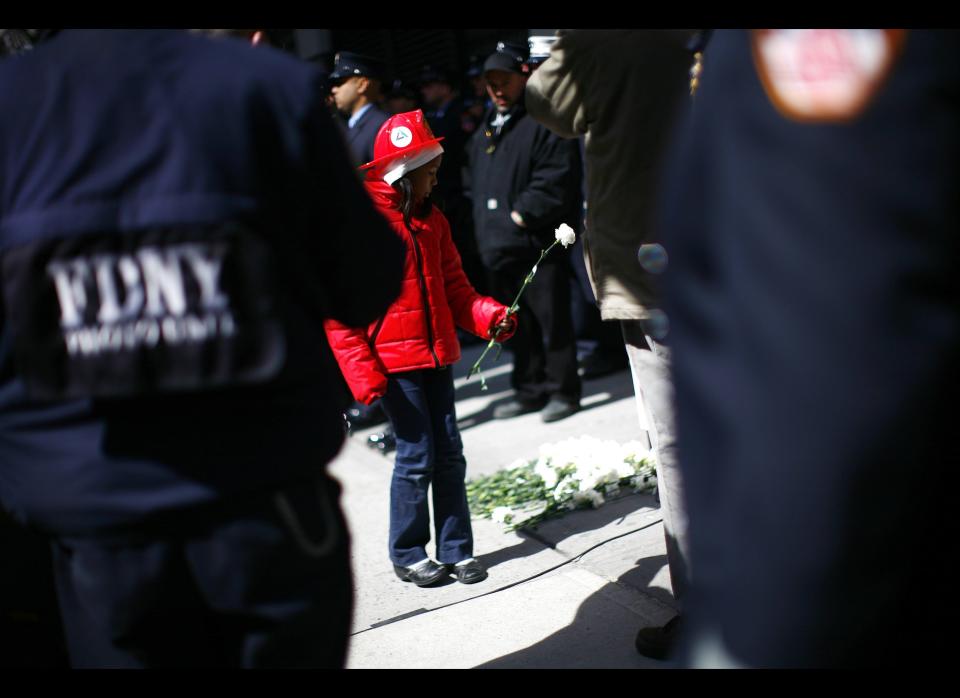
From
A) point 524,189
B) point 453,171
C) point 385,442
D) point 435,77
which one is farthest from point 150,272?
point 435,77

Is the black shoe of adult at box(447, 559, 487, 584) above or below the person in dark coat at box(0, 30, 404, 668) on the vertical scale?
below

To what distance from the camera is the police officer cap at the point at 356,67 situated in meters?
5.81

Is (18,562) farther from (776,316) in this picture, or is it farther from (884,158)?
(884,158)

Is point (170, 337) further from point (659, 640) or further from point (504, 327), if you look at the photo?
point (504, 327)

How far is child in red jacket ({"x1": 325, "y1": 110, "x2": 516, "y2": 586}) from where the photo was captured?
3.55 m

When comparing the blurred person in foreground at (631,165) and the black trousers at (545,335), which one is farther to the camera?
the black trousers at (545,335)

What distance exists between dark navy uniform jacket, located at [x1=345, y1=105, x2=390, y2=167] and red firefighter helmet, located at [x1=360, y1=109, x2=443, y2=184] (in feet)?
5.55

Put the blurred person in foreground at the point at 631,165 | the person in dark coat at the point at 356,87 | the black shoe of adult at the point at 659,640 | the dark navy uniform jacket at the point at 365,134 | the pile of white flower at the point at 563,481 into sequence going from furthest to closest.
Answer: the person in dark coat at the point at 356,87 < the dark navy uniform jacket at the point at 365,134 < the pile of white flower at the point at 563,481 < the black shoe of adult at the point at 659,640 < the blurred person in foreground at the point at 631,165

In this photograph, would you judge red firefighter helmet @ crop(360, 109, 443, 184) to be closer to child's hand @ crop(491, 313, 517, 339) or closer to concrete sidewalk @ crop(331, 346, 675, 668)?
child's hand @ crop(491, 313, 517, 339)

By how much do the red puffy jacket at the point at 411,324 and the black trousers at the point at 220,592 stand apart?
1.73 metres

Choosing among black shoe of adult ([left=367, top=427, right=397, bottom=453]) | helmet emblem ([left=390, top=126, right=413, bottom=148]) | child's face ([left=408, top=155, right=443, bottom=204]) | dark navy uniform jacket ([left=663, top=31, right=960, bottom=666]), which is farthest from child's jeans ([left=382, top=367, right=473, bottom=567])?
dark navy uniform jacket ([left=663, top=31, right=960, bottom=666])

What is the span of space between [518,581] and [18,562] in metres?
2.15

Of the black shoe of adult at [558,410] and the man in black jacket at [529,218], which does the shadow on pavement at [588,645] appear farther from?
the man in black jacket at [529,218]

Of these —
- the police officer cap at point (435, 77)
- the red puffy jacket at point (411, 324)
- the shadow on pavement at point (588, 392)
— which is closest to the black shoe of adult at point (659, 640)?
the red puffy jacket at point (411, 324)
